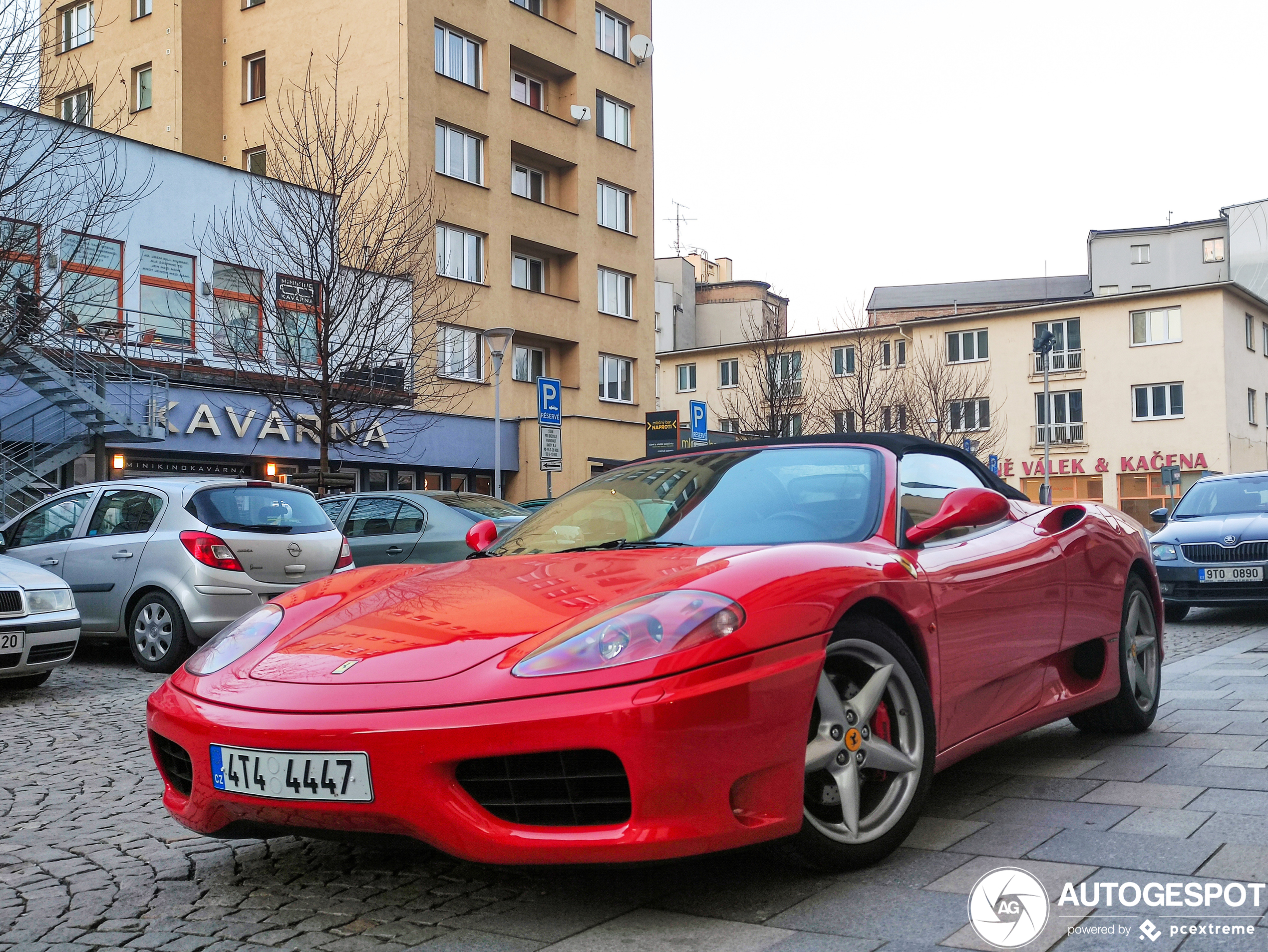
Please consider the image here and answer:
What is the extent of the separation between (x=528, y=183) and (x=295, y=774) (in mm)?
32993

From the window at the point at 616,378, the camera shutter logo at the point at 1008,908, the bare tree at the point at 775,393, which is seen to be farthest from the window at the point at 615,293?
the camera shutter logo at the point at 1008,908

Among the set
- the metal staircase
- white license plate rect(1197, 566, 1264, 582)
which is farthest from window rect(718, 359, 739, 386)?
white license plate rect(1197, 566, 1264, 582)

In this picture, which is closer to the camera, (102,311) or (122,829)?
(122,829)

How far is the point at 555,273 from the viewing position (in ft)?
116

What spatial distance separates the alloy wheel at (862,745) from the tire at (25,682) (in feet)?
21.8

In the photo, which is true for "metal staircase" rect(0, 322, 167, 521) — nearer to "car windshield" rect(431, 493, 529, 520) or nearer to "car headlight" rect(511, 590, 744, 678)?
"car windshield" rect(431, 493, 529, 520)

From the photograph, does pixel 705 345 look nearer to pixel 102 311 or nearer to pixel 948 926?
pixel 102 311

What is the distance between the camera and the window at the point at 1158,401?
49156 mm

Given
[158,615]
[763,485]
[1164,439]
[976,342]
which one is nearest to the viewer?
[763,485]

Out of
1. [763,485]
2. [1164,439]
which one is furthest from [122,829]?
[1164,439]

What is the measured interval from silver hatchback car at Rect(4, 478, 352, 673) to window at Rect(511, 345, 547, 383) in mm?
22688

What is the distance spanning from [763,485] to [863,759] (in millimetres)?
1108

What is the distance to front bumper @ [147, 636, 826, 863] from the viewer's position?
282 centimetres

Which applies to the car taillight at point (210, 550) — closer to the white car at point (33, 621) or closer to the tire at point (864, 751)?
the white car at point (33, 621)
